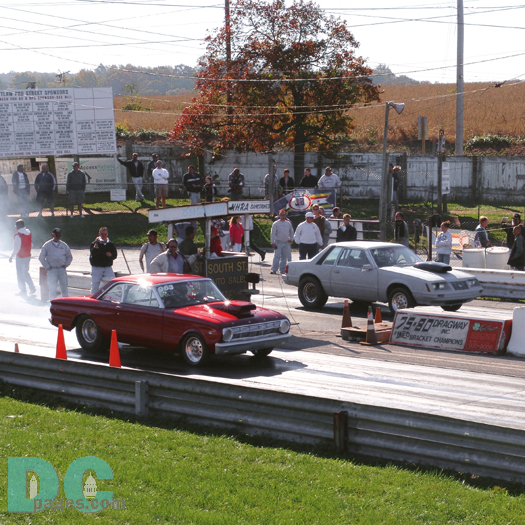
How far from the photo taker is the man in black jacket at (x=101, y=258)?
16.7 m

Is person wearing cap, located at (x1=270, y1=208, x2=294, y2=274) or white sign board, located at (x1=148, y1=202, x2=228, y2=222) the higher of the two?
white sign board, located at (x1=148, y1=202, x2=228, y2=222)

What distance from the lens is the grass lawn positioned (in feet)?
19.0

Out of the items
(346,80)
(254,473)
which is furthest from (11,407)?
(346,80)

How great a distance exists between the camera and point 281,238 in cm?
2108

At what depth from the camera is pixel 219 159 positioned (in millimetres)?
35938

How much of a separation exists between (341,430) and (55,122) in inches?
1153

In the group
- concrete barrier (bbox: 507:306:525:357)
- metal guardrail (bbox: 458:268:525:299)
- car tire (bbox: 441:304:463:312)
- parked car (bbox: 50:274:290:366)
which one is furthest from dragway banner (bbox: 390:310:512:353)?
metal guardrail (bbox: 458:268:525:299)

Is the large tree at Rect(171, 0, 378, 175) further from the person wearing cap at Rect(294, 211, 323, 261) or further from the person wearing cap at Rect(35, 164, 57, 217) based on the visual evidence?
the person wearing cap at Rect(294, 211, 323, 261)

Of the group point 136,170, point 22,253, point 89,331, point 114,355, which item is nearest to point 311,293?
point 89,331

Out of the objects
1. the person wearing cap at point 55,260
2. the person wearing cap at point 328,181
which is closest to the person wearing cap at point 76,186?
the person wearing cap at point 328,181

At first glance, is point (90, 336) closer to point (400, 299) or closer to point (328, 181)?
point (400, 299)

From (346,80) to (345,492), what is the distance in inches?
1157

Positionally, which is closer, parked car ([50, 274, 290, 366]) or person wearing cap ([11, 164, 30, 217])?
parked car ([50, 274, 290, 366])

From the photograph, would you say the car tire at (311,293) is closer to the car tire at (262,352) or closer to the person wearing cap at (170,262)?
the person wearing cap at (170,262)
